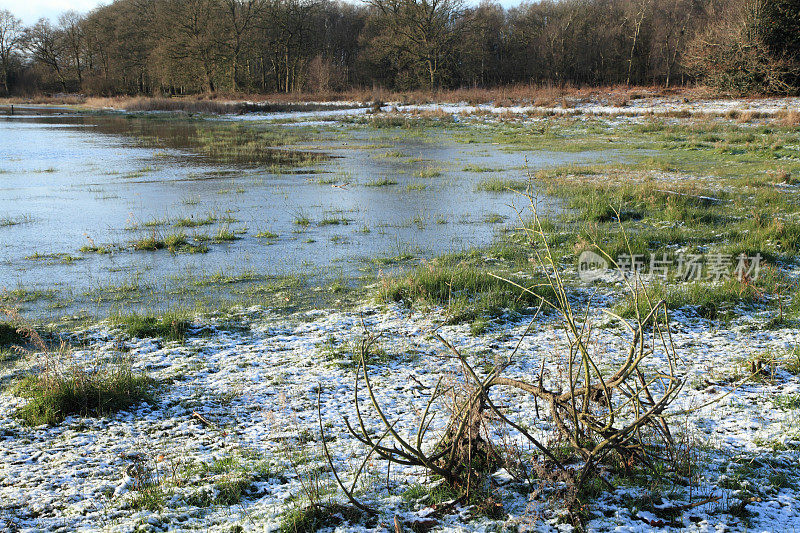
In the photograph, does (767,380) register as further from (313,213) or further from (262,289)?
(313,213)

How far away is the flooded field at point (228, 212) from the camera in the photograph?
26.6 feet

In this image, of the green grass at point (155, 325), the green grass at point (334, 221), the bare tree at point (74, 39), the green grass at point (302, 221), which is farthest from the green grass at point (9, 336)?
the bare tree at point (74, 39)

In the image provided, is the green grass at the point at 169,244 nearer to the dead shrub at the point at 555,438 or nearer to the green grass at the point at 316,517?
the dead shrub at the point at 555,438

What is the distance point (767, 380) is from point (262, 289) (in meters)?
5.59

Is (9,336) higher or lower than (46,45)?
lower

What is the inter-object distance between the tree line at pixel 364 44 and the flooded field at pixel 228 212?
2556cm

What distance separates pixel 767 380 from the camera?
4.49 meters

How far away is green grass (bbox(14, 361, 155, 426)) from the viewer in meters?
4.21

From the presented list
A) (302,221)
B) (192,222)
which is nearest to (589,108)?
(302,221)

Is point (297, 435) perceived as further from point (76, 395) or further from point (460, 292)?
point (460, 292)

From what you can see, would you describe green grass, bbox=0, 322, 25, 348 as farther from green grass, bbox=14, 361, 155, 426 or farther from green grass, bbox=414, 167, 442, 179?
green grass, bbox=414, 167, 442, 179

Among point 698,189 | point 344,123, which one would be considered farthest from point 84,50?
point 698,189

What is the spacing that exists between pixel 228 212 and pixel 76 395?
838 cm

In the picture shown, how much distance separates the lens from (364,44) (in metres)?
64.6
